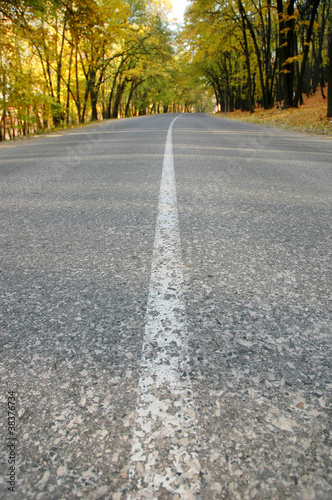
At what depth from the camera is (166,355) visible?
1.31 m

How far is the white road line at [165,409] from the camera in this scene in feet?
2.90

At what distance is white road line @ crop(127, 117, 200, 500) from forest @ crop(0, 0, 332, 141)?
10.9 m

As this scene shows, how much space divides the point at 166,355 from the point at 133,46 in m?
34.0

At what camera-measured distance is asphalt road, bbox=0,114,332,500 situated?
2.99 ft

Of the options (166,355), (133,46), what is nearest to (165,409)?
(166,355)

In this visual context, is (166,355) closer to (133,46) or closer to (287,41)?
(287,41)

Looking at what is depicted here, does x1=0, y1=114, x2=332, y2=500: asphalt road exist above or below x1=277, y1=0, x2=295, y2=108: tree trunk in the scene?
below

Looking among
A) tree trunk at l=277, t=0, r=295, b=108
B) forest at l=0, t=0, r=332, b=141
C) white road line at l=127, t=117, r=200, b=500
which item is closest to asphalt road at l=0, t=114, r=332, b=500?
white road line at l=127, t=117, r=200, b=500

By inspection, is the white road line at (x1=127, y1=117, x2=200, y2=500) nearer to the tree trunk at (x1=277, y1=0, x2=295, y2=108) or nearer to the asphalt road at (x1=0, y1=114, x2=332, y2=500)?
the asphalt road at (x1=0, y1=114, x2=332, y2=500)

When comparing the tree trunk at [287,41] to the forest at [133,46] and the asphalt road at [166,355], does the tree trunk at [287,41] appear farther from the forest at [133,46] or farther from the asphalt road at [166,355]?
the asphalt road at [166,355]

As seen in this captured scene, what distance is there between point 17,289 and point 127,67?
122ft

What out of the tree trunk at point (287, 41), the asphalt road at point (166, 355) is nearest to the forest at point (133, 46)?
the tree trunk at point (287, 41)

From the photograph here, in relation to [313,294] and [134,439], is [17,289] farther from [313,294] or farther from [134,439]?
[313,294]

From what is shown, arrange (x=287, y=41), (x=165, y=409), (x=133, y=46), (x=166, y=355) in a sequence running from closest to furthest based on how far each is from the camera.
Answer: (x=165, y=409)
(x=166, y=355)
(x=287, y=41)
(x=133, y=46)
